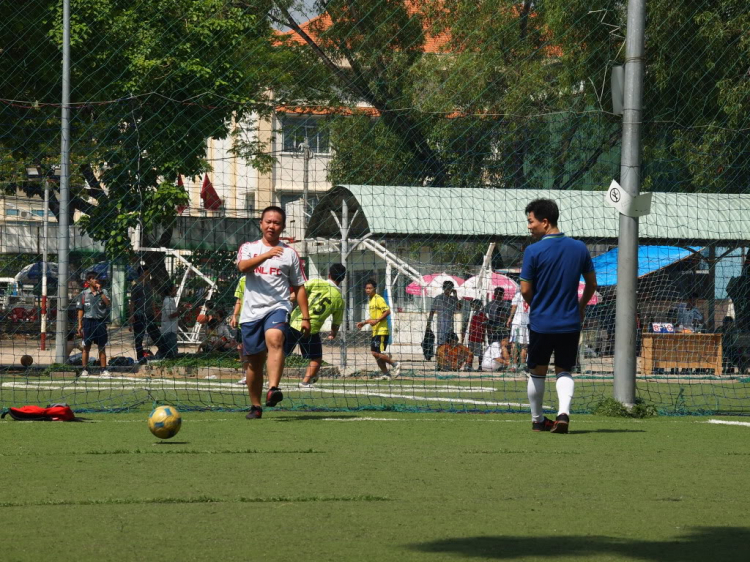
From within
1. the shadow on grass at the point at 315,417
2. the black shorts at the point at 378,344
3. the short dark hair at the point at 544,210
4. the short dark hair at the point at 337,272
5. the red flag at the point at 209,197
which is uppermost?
the red flag at the point at 209,197

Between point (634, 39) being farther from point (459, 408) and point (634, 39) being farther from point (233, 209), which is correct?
point (233, 209)

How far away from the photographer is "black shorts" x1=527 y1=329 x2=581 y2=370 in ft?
29.9

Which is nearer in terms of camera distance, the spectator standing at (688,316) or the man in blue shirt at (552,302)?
the man in blue shirt at (552,302)

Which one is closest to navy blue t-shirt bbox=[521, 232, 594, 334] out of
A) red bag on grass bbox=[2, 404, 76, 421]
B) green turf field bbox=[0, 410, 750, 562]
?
green turf field bbox=[0, 410, 750, 562]

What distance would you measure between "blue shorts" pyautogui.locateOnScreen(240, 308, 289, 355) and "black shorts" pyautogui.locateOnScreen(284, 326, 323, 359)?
13.0 ft

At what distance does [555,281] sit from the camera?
9.10 m

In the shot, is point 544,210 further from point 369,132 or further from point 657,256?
point 657,256

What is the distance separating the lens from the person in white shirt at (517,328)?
19719mm

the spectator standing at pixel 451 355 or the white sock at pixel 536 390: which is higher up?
the white sock at pixel 536 390

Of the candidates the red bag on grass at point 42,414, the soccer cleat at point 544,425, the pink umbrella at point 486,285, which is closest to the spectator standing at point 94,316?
the pink umbrella at point 486,285

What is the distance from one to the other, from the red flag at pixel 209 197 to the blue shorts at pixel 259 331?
432 centimetres

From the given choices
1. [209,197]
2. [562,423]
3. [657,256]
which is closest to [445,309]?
[657,256]

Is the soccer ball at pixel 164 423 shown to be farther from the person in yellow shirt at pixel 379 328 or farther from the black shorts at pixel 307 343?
the person in yellow shirt at pixel 379 328

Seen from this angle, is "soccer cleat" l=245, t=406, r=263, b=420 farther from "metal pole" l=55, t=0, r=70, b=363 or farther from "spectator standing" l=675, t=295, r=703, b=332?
"spectator standing" l=675, t=295, r=703, b=332
